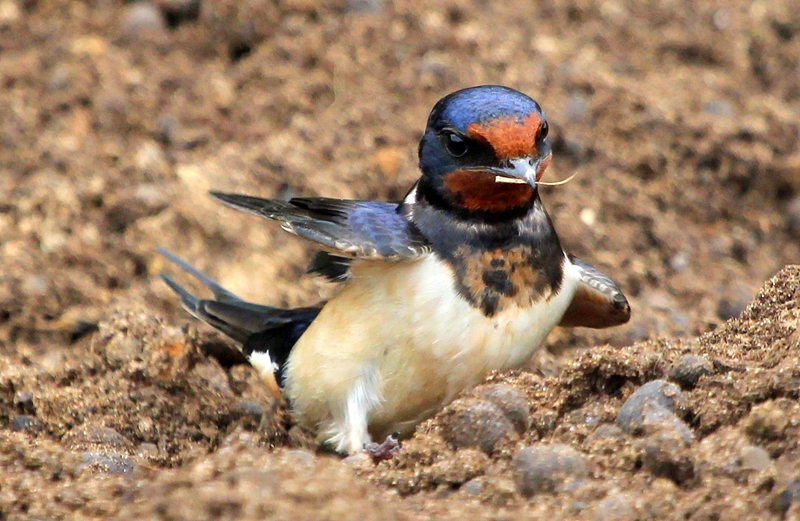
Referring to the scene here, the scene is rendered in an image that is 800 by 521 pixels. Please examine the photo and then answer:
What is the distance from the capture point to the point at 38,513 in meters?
3.08

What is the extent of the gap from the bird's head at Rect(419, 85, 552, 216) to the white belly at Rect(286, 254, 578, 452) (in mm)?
251

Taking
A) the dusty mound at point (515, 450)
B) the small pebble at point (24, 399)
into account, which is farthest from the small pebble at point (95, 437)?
the small pebble at point (24, 399)

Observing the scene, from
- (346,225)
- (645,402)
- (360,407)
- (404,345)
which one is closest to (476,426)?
(645,402)

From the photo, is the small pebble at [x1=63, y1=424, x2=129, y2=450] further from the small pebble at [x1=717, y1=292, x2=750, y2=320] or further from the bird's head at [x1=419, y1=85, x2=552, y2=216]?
the small pebble at [x1=717, y1=292, x2=750, y2=320]

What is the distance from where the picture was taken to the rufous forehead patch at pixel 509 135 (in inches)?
152

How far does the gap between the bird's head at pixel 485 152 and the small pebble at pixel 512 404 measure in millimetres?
635

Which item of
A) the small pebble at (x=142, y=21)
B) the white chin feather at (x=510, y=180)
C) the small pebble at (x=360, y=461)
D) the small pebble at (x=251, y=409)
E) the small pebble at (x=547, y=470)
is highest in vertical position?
the white chin feather at (x=510, y=180)

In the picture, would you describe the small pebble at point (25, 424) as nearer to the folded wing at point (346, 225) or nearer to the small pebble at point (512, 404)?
the folded wing at point (346, 225)

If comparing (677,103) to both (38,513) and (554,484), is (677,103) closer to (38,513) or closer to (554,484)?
(554,484)

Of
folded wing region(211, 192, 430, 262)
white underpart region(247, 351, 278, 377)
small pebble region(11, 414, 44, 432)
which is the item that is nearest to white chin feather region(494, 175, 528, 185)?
folded wing region(211, 192, 430, 262)

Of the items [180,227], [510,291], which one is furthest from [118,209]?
[510,291]

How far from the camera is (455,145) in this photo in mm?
3998

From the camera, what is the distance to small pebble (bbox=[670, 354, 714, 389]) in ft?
11.4

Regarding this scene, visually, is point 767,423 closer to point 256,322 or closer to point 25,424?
point 256,322
